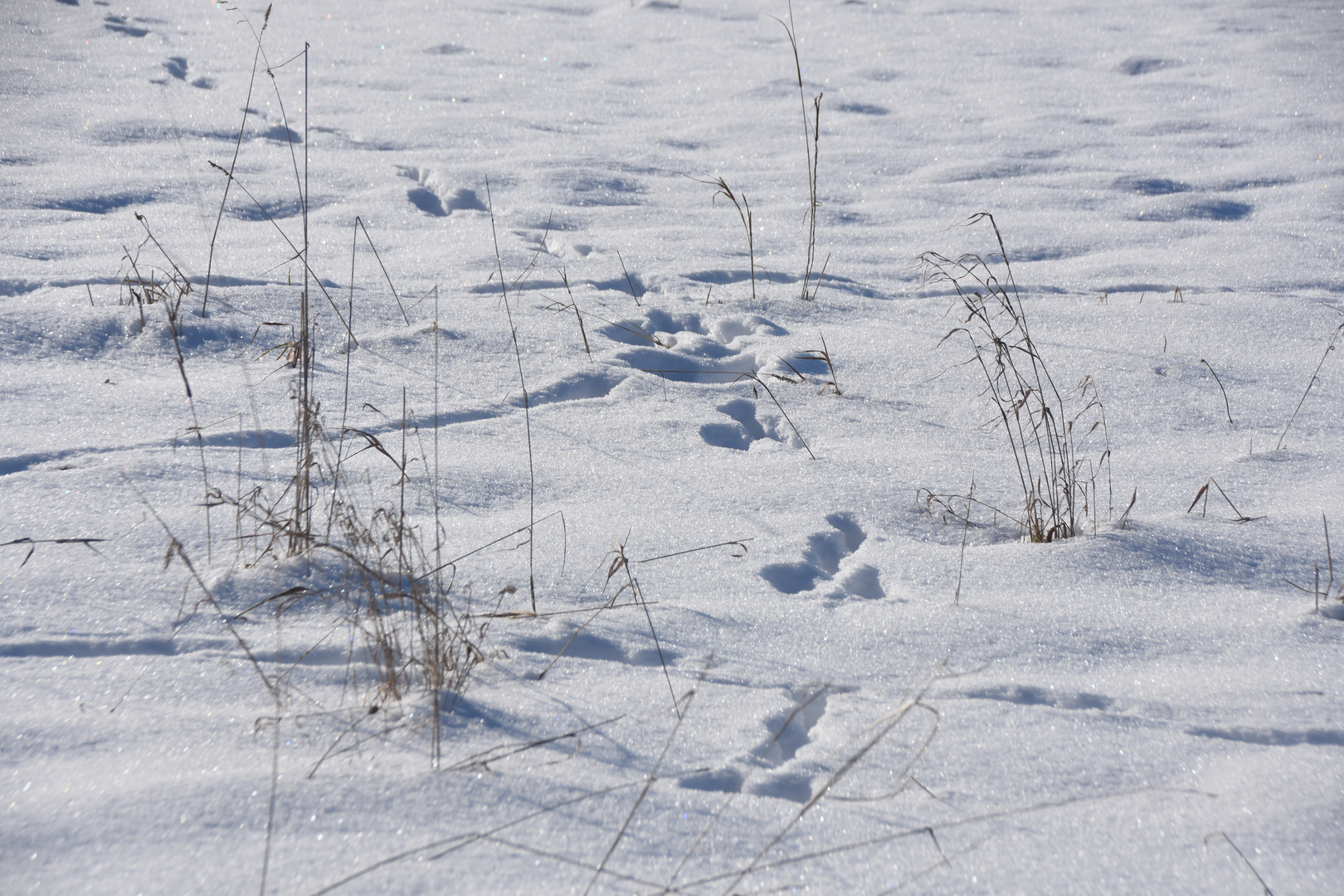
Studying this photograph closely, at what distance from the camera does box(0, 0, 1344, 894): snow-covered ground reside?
3.22ft

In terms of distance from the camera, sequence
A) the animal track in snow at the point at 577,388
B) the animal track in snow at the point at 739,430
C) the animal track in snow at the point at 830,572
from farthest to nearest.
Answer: the animal track in snow at the point at 577,388
the animal track in snow at the point at 739,430
the animal track in snow at the point at 830,572

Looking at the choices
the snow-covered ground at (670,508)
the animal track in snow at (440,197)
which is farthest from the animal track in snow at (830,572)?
the animal track in snow at (440,197)

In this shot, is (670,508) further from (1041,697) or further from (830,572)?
(1041,697)

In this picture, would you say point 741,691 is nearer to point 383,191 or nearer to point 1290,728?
point 1290,728

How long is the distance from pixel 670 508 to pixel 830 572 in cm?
33

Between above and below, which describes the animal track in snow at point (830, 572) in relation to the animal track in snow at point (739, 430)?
below

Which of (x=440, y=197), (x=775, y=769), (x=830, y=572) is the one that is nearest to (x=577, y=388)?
(x=830, y=572)

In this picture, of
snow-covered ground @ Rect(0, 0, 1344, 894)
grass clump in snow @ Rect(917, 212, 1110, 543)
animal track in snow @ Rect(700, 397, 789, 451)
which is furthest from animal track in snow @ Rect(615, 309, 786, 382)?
grass clump in snow @ Rect(917, 212, 1110, 543)

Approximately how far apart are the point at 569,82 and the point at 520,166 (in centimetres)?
136

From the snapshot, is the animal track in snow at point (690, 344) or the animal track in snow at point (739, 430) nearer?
the animal track in snow at point (739, 430)

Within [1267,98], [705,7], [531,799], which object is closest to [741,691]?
[531,799]

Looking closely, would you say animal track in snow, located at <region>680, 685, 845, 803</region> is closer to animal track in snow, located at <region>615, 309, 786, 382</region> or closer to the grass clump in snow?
the grass clump in snow

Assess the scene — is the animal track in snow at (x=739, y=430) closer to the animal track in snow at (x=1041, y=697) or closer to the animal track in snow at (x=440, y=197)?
the animal track in snow at (x=1041, y=697)

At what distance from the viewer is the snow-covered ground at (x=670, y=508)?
98cm
